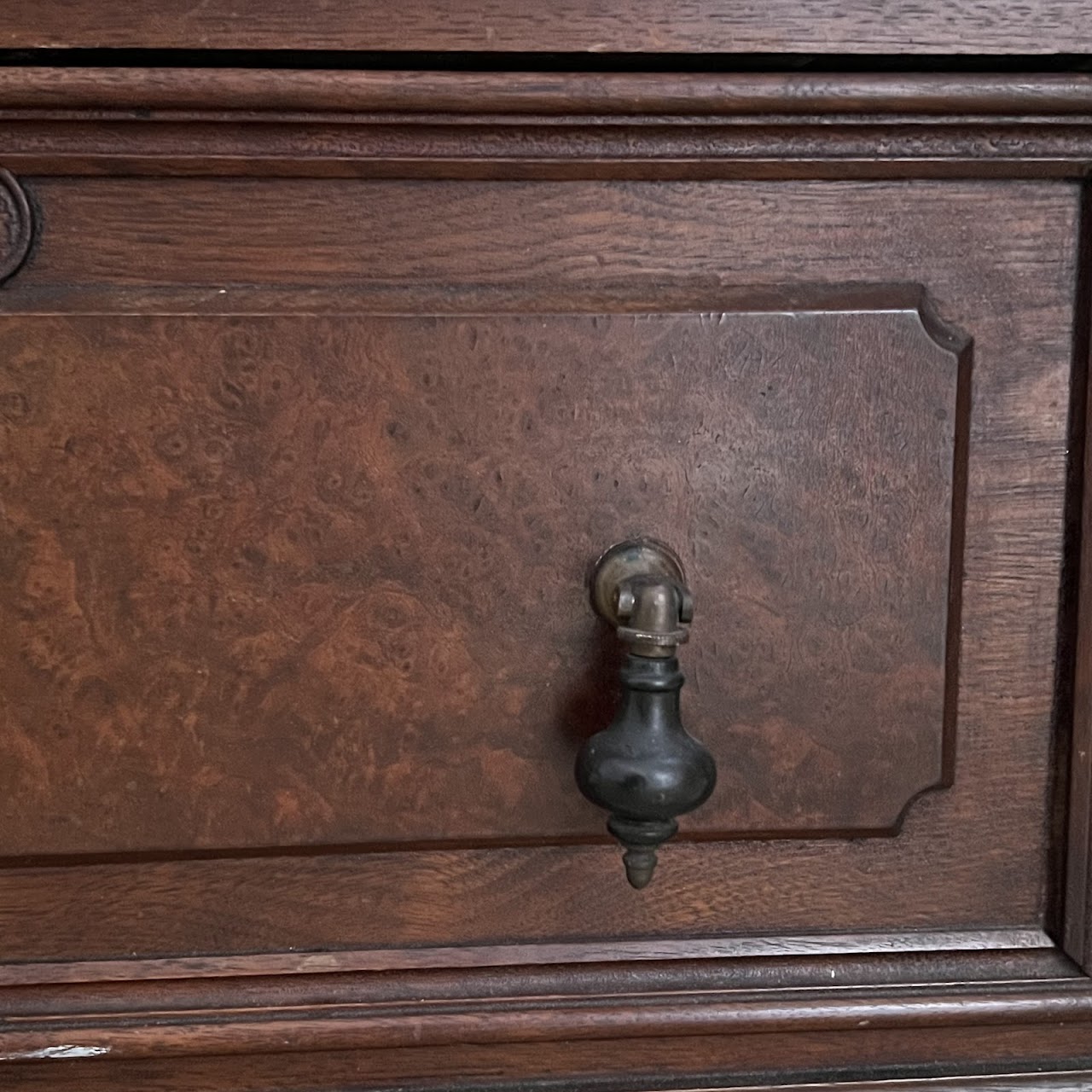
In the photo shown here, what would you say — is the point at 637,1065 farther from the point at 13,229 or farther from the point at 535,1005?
the point at 13,229

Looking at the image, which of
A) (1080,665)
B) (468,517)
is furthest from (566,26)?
(1080,665)

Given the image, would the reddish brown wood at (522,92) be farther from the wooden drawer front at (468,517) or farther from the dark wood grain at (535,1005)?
the dark wood grain at (535,1005)

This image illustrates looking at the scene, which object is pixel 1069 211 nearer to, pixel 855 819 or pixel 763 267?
pixel 763 267

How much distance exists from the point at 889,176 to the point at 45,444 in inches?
10.9

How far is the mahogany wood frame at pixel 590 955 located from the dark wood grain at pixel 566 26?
0.04 ft

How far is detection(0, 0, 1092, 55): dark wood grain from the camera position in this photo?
344 mm

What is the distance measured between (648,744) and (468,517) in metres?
0.09

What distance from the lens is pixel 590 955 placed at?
1.37 feet

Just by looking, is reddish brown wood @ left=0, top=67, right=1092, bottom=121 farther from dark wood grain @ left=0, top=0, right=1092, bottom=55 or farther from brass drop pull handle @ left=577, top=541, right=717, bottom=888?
brass drop pull handle @ left=577, top=541, right=717, bottom=888

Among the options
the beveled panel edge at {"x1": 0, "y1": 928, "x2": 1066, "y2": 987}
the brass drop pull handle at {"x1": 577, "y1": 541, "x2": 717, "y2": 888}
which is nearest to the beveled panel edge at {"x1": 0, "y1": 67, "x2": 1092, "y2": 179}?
the brass drop pull handle at {"x1": 577, "y1": 541, "x2": 717, "y2": 888}

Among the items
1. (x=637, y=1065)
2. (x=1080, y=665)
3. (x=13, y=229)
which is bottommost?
(x=637, y=1065)

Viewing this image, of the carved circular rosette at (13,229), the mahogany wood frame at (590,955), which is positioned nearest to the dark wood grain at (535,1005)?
the mahogany wood frame at (590,955)

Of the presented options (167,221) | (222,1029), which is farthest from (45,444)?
(222,1029)

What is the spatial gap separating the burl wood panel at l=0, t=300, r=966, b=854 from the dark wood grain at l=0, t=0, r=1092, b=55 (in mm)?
79
